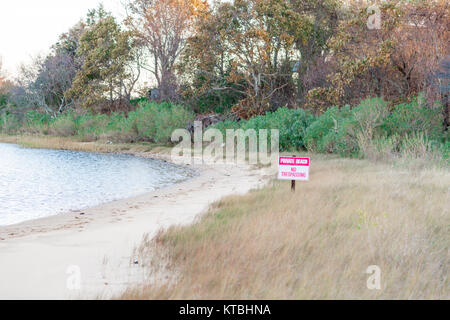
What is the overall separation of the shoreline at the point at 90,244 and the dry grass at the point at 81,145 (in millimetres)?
15272

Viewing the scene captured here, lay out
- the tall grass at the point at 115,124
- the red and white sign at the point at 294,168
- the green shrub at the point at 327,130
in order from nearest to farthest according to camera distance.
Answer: the red and white sign at the point at 294,168
the green shrub at the point at 327,130
the tall grass at the point at 115,124

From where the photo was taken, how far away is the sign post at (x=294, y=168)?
954cm

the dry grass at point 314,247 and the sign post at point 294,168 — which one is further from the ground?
the sign post at point 294,168

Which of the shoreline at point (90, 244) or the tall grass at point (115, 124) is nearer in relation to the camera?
the shoreline at point (90, 244)

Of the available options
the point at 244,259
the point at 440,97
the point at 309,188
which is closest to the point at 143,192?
the point at 309,188

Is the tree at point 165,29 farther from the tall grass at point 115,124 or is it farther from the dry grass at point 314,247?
the dry grass at point 314,247

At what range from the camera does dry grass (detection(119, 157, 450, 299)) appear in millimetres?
4742

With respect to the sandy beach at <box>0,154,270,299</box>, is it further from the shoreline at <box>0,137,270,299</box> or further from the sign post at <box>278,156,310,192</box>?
the sign post at <box>278,156,310,192</box>

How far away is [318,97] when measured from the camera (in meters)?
24.9

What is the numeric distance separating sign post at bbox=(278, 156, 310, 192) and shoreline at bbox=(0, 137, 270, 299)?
6.11 feet

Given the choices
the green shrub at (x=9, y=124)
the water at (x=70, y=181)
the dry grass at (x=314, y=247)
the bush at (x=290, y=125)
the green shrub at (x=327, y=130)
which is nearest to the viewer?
the dry grass at (x=314, y=247)

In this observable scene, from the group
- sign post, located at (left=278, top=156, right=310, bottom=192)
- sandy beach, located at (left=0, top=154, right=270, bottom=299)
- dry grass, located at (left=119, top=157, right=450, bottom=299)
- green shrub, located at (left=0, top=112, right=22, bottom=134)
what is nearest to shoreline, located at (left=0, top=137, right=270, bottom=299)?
sandy beach, located at (left=0, top=154, right=270, bottom=299)

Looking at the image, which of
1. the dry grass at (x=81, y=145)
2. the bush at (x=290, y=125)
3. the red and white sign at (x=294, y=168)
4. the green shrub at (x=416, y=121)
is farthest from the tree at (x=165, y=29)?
the red and white sign at (x=294, y=168)
